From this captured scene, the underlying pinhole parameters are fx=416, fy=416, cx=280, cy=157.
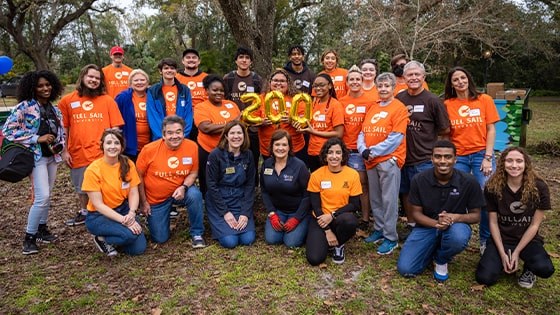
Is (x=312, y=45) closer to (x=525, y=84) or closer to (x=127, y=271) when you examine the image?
(x=525, y=84)

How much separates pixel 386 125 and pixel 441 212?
3.50 ft

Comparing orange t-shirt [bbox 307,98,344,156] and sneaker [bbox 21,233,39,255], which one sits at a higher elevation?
orange t-shirt [bbox 307,98,344,156]

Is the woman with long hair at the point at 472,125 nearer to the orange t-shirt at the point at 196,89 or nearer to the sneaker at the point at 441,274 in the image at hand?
the sneaker at the point at 441,274

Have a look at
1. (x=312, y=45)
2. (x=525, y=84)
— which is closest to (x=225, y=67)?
(x=312, y=45)

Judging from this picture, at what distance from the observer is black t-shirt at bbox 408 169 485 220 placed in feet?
13.0

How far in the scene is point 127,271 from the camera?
168 inches

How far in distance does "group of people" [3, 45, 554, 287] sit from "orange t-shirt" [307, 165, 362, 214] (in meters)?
0.01

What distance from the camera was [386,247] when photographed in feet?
15.1

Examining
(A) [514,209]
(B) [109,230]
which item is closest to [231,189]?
(B) [109,230]

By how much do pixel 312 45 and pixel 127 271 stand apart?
2697cm

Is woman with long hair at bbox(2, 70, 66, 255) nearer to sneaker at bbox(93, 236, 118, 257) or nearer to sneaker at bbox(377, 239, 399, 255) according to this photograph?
sneaker at bbox(93, 236, 118, 257)

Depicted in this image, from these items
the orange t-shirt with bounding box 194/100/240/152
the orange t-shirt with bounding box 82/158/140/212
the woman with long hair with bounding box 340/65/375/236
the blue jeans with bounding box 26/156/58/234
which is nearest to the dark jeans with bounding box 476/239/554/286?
the woman with long hair with bounding box 340/65/375/236

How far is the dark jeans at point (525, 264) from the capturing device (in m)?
3.81

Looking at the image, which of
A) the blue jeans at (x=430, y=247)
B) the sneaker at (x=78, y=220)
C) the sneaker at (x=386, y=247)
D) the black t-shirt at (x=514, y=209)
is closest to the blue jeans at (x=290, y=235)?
the sneaker at (x=386, y=247)
